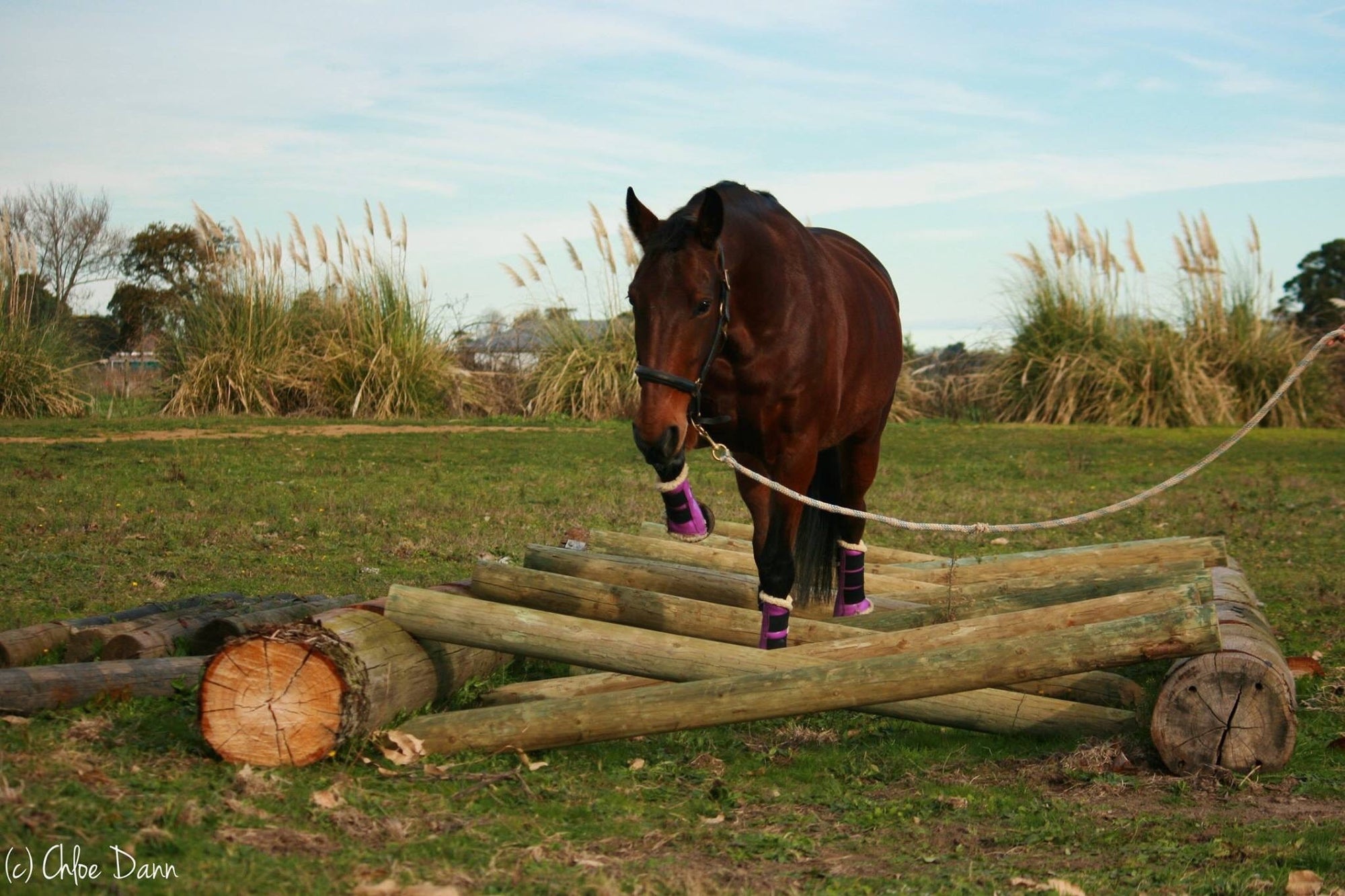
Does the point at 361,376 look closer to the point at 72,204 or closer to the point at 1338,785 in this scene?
the point at 1338,785

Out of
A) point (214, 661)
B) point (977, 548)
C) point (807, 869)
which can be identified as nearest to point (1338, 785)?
point (807, 869)

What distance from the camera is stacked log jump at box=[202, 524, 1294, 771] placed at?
459cm

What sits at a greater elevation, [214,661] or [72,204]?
[72,204]

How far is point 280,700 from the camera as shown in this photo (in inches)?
178

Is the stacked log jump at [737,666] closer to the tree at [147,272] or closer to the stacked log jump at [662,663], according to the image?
the stacked log jump at [662,663]

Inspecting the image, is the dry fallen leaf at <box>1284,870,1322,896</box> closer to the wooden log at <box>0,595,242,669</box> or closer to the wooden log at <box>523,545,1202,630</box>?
the wooden log at <box>523,545,1202,630</box>

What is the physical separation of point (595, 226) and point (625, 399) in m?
3.12

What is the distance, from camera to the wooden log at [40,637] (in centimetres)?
532

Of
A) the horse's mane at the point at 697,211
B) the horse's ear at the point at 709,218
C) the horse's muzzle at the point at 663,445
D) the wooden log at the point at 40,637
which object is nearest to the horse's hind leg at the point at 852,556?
the horse's mane at the point at 697,211

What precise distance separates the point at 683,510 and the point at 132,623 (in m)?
2.58

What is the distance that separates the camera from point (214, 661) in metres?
4.57

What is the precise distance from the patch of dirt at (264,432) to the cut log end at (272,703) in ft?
33.9

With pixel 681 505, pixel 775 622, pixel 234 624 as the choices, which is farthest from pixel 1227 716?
pixel 234 624

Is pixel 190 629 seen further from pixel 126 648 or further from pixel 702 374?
pixel 702 374
